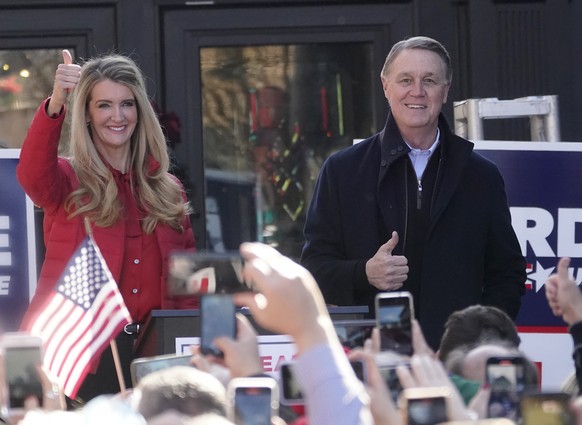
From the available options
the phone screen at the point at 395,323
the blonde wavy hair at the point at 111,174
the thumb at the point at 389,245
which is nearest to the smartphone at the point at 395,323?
the phone screen at the point at 395,323

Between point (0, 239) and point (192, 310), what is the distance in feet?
5.15

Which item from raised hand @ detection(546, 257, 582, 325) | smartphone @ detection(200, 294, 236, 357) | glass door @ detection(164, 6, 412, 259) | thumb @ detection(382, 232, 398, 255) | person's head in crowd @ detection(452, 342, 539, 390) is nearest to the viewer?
smartphone @ detection(200, 294, 236, 357)

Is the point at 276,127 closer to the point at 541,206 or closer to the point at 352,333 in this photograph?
the point at 541,206

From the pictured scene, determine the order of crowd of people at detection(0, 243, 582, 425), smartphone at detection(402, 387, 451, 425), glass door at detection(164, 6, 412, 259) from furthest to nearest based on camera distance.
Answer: glass door at detection(164, 6, 412, 259) → smartphone at detection(402, 387, 451, 425) → crowd of people at detection(0, 243, 582, 425)

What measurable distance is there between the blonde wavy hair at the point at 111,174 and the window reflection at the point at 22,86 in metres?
1.95

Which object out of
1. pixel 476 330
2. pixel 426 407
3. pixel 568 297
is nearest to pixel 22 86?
pixel 476 330

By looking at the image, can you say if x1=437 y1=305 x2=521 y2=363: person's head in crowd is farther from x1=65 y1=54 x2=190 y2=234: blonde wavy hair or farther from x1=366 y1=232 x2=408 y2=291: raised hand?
x1=65 y1=54 x2=190 y2=234: blonde wavy hair

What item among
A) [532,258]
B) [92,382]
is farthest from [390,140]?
[92,382]

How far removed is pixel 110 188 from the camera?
4961mm

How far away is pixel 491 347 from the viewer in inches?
130

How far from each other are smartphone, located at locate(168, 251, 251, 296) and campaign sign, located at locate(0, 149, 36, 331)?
8.19 feet

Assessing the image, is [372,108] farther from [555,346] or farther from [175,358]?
[175,358]

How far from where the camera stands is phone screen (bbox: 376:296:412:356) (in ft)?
9.92

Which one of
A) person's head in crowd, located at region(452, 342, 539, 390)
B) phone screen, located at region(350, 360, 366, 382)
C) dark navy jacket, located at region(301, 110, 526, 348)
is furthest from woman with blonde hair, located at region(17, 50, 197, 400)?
phone screen, located at region(350, 360, 366, 382)
